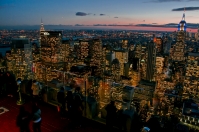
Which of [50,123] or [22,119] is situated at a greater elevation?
[22,119]

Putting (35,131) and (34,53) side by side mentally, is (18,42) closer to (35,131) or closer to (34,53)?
(34,53)

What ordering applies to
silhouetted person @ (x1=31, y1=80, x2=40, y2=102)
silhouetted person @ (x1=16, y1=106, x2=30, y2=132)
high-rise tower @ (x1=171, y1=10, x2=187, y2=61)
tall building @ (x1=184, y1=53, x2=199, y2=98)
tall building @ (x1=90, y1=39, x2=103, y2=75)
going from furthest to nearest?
1. high-rise tower @ (x1=171, y1=10, x2=187, y2=61)
2. tall building @ (x1=90, y1=39, x2=103, y2=75)
3. tall building @ (x1=184, y1=53, x2=199, y2=98)
4. silhouetted person @ (x1=31, y1=80, x2=40, y2=102)
5. silhouetted person @ (x1=16, y1=106, x2=30, y2=132)

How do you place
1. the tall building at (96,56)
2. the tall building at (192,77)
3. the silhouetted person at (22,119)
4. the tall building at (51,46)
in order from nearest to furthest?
the silhouetted person at (22,119) < the tall building at (192,77) < the tall building at (96,56) < the tall building at (51,46)

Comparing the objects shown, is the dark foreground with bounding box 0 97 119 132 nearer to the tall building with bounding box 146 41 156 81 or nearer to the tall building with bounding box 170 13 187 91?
the tall building with bounding box 170 13 187 91

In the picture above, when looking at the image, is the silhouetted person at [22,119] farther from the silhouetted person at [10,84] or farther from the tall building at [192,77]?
the tall building at [192,77]

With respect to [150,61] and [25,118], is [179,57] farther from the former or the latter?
[25,118]

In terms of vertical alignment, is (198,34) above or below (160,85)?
above

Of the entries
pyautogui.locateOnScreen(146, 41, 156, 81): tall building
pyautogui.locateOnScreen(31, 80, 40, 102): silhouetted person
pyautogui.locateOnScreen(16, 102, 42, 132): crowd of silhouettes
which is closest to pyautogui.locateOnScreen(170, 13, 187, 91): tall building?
pyautogui.locateOnScreen(146, 41, 156, 81): tall building

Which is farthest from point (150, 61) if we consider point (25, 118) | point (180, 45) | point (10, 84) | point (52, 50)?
point (25, 118)

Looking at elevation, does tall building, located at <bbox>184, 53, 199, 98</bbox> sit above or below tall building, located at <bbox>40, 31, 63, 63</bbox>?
below

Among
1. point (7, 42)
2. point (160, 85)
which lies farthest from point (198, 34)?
point (7, 42)

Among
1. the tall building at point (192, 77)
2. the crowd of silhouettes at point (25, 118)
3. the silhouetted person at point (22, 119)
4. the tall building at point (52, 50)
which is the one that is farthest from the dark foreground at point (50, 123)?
the tall building at point (52, 50)
